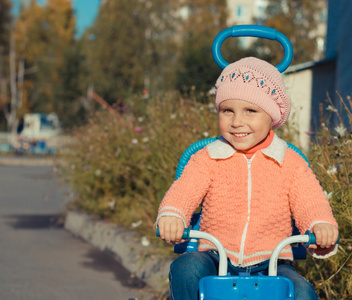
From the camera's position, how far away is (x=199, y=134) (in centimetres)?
536

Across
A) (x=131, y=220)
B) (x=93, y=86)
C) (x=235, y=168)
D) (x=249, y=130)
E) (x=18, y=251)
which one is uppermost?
(x=93, y=86)

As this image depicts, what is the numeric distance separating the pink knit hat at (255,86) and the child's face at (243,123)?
3 centimetres

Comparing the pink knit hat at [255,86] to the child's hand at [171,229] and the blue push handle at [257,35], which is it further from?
the child's hand at [171,229]

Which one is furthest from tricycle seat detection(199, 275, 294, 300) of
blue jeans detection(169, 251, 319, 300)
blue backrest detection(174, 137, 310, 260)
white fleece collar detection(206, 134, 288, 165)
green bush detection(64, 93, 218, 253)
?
green bush detection(64, 93, 218, 253)

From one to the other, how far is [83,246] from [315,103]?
11.2 feet

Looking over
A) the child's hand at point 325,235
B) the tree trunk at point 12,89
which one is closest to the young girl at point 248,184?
the child's hand at point 325,235

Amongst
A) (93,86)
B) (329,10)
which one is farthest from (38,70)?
(329,10)

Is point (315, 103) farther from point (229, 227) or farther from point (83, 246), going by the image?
point (229, 227)

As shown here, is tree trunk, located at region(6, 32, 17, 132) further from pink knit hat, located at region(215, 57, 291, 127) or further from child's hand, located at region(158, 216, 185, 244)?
child's hand, located at region(158, 216, 185, 244)

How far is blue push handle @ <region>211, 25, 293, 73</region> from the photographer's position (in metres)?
2.83

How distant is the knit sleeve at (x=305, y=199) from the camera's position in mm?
2288

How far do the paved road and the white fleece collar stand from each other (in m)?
2.04

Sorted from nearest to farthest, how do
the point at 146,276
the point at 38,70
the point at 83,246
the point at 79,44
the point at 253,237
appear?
1. the point at 253,237
2. the point at 146,276
3. the point at 83,246
4. the point at 79,44
5. the point at 38,70

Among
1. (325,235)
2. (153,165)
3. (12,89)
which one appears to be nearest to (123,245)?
(153,165)
